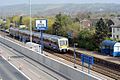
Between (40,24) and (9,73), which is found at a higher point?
(40,24)

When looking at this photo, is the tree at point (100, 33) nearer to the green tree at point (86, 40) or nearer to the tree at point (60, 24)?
the green tree at point (86, 40)

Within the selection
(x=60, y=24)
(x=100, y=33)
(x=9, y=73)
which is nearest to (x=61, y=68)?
(x=9, y=73)

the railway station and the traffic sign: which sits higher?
the traffic sign

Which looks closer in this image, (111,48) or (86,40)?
(111,48)

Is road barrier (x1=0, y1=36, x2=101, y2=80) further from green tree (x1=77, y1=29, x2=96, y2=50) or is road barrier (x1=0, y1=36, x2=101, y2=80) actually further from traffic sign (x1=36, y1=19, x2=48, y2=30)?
green tree (x1=77, y1=29, x2=96, y2=50)

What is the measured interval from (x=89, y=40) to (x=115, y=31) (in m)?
23.0

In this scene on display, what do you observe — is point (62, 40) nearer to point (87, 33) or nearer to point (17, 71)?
point (87, 33)

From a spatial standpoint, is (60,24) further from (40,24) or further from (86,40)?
(40,24)

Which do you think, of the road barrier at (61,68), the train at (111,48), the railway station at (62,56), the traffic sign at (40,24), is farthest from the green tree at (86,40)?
the road barrier at (61,68)

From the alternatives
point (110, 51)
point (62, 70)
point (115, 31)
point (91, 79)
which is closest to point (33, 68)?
point (62, 70)

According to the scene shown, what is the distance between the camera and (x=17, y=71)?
35969 mm

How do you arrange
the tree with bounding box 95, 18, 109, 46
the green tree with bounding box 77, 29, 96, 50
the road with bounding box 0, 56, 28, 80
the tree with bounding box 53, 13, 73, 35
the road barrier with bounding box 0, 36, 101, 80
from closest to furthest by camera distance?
the road barrier with bounding box 0, 36, 101, 80 < the road with bounding box 0, 56, 28, 80 < the green tree with bounding box 77, 29, 96, 50 < the tree with bounding box 95, 18, 109, 46 < the tree with bounding box 53, 13, 73, 35

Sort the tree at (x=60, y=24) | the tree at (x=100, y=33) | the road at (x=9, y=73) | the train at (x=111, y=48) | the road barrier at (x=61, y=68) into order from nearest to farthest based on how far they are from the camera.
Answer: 1. the road barrier at (x=61, y=68)
2. the road at (x=9, y=73)
3. the train at (x=111, y=48)
4. the tree at (x=100, y=33)
5. the tree at (x=60, y=24)

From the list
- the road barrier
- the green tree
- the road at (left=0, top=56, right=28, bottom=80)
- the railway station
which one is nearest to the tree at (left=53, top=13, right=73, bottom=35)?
the railway station
